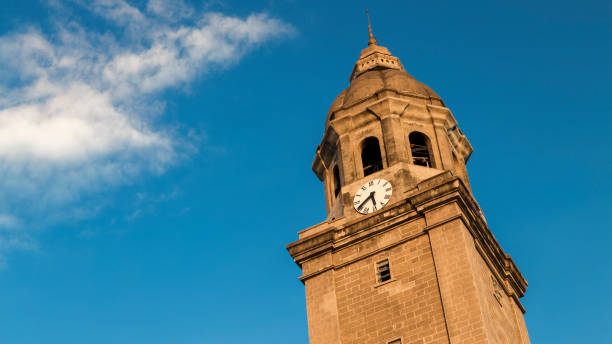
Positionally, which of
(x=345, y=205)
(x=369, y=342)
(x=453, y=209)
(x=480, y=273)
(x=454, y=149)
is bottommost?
(x=369, y=342)

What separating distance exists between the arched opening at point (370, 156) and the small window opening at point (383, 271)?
7.12m

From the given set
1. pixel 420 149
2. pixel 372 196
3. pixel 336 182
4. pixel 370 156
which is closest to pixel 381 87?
pixel 370 156

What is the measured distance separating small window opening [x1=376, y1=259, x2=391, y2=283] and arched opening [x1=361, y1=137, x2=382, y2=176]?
7117 millimetres

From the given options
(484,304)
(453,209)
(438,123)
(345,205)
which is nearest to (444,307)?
(484,304)

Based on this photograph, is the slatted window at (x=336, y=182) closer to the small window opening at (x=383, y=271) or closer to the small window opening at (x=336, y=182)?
the small window opening at (x=336, y=182)

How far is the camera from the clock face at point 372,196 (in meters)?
43.2

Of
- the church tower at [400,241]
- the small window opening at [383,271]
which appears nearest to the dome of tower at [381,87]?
the church tower at [400,241]

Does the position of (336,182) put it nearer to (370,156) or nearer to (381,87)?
(370,156)

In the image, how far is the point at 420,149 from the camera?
155 ft

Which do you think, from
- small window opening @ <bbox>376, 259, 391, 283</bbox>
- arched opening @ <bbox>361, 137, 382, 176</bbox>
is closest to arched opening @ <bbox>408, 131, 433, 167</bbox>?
arched opening @ <bbox>361, 137, 382, 176</bbox>

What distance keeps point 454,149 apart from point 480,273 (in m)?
11.6

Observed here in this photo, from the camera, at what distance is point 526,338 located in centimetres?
4262

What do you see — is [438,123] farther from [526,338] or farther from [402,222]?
[526,338]

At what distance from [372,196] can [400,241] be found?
3.68 metres
